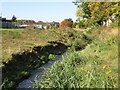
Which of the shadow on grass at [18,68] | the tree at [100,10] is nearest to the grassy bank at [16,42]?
the shadow on grass at [18,68]

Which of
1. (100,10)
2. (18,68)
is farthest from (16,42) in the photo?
(100,10)

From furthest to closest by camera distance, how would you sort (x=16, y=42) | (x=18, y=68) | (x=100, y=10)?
(x=100, y=10) → (x=16, y=42) → (x=18, y=68)

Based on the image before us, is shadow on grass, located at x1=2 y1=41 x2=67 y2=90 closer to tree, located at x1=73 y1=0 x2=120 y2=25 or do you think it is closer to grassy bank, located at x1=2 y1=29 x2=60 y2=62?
grassy bank, located at x1=2 y1=29 x2=60 y2=62

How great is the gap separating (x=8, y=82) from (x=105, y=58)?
3.50 meters

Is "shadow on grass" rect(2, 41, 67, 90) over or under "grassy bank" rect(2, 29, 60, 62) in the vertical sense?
under

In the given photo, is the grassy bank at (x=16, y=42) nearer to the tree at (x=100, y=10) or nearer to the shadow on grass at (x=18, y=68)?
the shadow on grass at (x=18, y=68)

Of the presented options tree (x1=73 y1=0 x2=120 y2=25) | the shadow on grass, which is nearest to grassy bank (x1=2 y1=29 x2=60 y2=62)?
the shadow on grass

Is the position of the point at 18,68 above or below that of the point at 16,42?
below

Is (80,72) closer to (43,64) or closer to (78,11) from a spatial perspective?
(43,64)

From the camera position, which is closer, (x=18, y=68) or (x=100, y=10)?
(x=18, y=68)

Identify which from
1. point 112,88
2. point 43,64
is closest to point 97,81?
point 112,88

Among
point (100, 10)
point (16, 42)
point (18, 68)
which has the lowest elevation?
point (18, 68)

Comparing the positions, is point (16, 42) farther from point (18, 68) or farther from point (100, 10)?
point (100, 10)

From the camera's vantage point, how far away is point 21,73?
21.9ft
